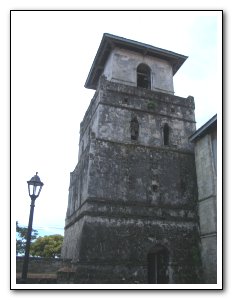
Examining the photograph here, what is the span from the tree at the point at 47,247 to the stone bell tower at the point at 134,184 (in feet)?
48.5

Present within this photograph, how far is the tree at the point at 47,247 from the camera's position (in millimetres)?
31594

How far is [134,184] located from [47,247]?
2076cm

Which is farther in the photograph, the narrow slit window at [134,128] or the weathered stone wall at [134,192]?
the narrow slit window at [134,128]

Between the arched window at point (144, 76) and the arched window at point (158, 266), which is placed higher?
the arched window at point (144, 76)

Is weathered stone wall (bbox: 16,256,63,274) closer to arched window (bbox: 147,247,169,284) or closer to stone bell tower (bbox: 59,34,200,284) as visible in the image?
stone bell tower (bbox: 59,34,200,284)

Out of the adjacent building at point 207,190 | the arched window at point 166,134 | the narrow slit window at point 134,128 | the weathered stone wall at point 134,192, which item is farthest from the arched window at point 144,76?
the adjacent building at point 207,190

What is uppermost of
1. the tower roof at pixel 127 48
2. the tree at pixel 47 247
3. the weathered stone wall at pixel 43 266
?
the tower roof at pixel 127 48

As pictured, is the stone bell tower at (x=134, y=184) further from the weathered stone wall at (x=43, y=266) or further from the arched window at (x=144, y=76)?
the weathered stone wall at (x=43, y=266)

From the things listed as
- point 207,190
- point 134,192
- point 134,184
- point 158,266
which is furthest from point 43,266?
point 207,190

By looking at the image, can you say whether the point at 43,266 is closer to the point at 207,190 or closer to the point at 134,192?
the point at 134,192

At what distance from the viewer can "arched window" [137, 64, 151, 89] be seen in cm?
1878

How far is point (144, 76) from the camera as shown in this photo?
63.2 feet

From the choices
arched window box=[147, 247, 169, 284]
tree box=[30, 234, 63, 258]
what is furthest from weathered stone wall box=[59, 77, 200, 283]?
tree box=[30, 234, 63, 258]
